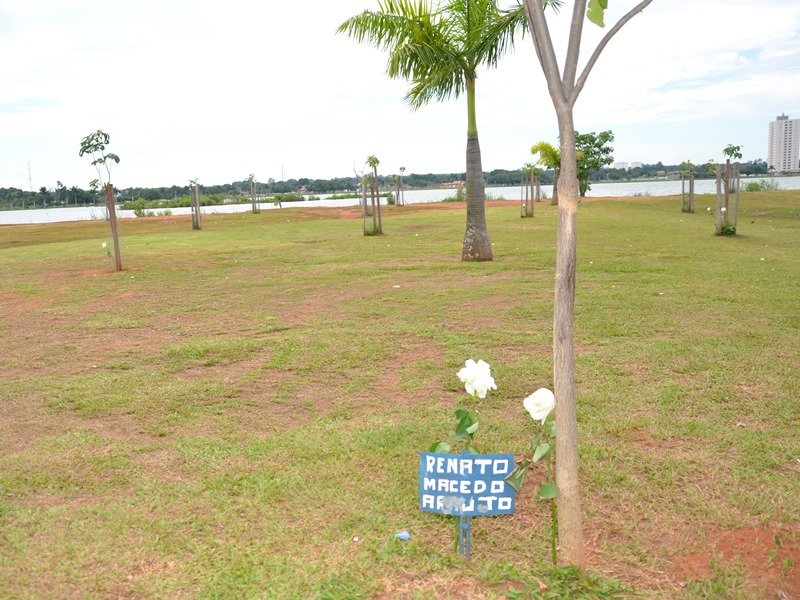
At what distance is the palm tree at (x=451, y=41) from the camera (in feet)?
41.9

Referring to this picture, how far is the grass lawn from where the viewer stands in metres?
2.93

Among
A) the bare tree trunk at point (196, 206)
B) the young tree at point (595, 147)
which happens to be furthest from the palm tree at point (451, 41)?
the young tree at point (595, 147)

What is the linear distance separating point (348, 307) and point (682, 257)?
295 inches

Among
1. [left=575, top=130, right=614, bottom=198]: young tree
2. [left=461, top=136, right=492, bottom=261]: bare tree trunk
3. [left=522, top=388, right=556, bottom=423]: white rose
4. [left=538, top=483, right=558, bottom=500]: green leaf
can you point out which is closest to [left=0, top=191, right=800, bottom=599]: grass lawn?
[left=538, top=483, right=558, bottom=500]: green leaf

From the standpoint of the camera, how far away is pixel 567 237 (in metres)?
2.84

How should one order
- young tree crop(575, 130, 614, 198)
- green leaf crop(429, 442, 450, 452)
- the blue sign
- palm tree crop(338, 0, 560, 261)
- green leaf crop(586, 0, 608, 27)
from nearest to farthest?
green leaf crop(586, 0, 608, 27) → the blue sign → green leaf crop(429, 442, 450, 452) → palm tree crop(338, 0, 560, 261) → young tree crop(575, 130, 614, 198)

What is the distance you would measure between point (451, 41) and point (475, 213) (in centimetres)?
329

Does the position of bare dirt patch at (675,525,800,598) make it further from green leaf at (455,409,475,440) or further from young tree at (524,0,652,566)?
green leaf at (455,409,475,440)

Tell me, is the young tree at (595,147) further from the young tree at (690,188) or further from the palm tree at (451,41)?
the palm tree at (451,41)

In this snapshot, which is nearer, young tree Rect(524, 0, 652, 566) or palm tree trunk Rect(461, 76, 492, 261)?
young tree Rect(524, 0, 652, 566)

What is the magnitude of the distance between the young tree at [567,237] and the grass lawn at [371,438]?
26cm

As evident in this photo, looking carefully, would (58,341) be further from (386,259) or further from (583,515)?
(386,259)

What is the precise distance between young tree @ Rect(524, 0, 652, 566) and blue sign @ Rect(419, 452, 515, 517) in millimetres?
231

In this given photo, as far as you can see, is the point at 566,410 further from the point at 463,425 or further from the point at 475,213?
the point at 475,213
